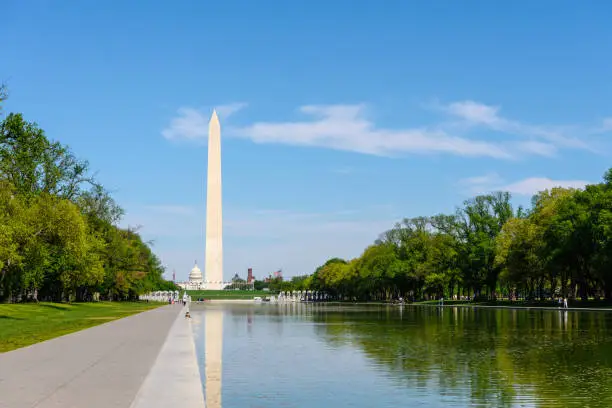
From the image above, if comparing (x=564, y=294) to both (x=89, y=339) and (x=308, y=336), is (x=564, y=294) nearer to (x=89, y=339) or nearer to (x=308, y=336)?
(x=308, y=336)

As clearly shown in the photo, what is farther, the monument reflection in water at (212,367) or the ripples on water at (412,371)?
the monument reflection in water at (212,367)

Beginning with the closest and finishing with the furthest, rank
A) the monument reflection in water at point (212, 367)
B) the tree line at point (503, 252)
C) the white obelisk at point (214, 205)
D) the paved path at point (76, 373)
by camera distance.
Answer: the paved path at point (76, 373) < the monument reflection in water at point (212, 367) < the tree line at point (503, 252) < the white obelisk at point (214, 205)

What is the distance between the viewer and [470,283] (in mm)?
102938

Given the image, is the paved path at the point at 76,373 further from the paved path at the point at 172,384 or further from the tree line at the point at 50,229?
the tree line at the point at 50,229

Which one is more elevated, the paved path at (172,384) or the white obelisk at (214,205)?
the white obelisk at (214,205)

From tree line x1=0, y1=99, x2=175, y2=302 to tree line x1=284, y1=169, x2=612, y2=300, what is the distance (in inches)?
1701

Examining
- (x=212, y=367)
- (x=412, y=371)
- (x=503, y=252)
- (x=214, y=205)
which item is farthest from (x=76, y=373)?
(x=214, y=205)

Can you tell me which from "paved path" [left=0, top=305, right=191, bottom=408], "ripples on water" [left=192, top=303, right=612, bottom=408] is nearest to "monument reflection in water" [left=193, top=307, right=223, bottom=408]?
"ripples on water" [left=192, top=303, right=612, bottom=408]

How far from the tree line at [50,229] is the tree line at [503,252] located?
4320cm

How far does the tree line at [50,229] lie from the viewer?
4416cm

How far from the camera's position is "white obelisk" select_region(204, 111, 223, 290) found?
12044 cm

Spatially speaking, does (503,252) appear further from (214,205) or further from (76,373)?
(76,373)

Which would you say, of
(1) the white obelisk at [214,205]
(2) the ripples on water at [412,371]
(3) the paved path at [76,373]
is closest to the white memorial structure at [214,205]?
(1) the white obelisk at [214,205]

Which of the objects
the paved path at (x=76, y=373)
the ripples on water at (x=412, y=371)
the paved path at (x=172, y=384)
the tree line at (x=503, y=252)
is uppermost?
the tree line at (x=503, y=252)
